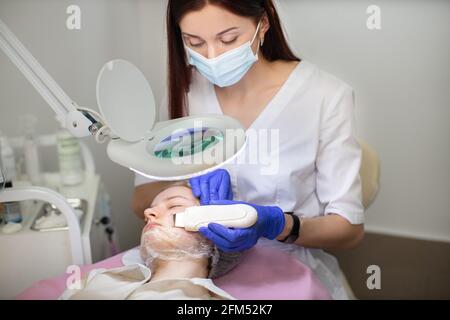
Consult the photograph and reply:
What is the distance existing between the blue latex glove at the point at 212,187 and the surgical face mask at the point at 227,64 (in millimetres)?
220

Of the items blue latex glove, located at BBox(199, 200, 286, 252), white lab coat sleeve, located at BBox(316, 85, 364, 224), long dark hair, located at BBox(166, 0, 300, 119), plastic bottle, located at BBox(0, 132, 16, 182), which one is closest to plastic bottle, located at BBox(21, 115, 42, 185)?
plastic bottle, located at BBox(0, 132, 16, 182)

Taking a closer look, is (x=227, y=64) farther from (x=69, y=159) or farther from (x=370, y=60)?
(x=69, y=159)

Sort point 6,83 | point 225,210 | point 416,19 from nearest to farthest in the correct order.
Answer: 1. point 225,210
2. point 416,19
3. point 6,83

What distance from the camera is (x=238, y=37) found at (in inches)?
44.1

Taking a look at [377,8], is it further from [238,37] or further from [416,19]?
[238,37]

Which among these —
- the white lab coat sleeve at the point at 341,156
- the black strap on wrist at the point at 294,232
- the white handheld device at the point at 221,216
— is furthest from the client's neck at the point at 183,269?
the white lab coat sleeve at the point at 341,156

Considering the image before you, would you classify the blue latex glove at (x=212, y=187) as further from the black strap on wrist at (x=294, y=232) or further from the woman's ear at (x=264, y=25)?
the woman's ear at (x=264, y=25)

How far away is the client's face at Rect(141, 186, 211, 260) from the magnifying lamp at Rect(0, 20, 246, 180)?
0.18m

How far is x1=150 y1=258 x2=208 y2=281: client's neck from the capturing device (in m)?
1.14

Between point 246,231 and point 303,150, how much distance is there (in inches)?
→ 11.0

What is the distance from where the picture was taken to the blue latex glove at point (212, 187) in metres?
1.16

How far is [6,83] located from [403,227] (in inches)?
42.6

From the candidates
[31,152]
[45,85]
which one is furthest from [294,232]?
[31,152]
